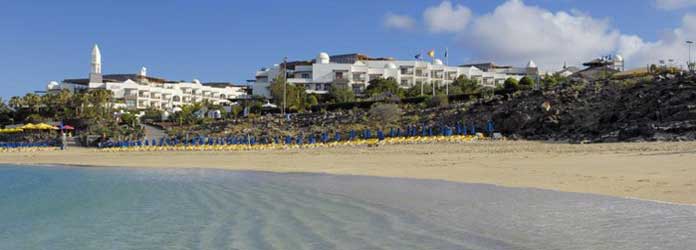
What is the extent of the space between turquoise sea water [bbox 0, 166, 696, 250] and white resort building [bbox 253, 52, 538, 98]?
197 feet

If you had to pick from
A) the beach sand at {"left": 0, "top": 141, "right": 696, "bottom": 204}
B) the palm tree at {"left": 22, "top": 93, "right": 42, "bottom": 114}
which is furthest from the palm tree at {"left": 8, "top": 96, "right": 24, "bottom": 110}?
the beach sand at {"left": 0, "top": 141, "right": 696, "bottom": 204}

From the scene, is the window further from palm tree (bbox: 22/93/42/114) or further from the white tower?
palm tree (bbox: 22/93/42/114)

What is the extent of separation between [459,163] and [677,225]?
1227cm

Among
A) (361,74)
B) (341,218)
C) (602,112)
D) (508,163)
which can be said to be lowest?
(341,218)

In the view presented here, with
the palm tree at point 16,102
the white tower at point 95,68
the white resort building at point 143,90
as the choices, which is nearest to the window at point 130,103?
the white resort building at point 143,90

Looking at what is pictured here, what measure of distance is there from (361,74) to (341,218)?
66880 millimetres

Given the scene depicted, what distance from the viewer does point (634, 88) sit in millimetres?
32062

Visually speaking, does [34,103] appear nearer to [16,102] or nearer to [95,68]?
[16,102]

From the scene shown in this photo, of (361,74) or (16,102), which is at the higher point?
(361,74)

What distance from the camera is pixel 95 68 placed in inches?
3521

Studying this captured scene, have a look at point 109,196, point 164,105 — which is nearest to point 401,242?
point 109,196

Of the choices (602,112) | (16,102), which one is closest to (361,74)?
(16,102)

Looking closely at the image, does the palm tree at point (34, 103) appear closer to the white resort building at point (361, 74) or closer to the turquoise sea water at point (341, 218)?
the white resort building at point (361, 74)

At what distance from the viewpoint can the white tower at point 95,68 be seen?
8825cm
